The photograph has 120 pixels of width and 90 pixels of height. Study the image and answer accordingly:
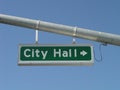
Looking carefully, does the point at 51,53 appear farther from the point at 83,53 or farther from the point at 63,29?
the point at 63,29

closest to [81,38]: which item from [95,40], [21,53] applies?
[95,40]

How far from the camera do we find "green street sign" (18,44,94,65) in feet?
24.7

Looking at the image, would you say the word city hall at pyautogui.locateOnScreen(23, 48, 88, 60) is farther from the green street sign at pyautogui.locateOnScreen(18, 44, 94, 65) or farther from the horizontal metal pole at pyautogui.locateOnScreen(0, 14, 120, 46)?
the horizontal metal pole at pyautogui.locateOnScreen(0, 14, 120, 46)

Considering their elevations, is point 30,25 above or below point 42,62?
above

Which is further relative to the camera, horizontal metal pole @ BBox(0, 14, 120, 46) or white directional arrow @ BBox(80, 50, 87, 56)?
white directional arrow @ BBox(80, 50, 87, 56)

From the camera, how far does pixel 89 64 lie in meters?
7.47

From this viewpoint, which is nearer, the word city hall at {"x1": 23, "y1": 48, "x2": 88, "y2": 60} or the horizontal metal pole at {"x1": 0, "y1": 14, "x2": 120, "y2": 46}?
the horizontal metal pole at {"x1": 0, "y1": 14, "x2": 120, "y2": 46}

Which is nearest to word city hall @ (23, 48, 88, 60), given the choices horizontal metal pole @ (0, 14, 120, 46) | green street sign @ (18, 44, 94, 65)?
green street sign @ (18, 44, 94, 65)

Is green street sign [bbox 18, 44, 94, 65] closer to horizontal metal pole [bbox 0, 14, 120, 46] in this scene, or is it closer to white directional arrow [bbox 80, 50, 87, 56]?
white directional arrow [bbox 80, 50, 87, 56]

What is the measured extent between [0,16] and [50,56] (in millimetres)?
1458

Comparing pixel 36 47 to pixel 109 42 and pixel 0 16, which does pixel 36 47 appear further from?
pixel 109 42

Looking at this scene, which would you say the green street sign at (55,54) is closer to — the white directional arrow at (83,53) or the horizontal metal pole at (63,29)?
the white directional arrow at (83,53)

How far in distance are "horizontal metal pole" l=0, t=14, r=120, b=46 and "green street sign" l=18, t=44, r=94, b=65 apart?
62 centimetres

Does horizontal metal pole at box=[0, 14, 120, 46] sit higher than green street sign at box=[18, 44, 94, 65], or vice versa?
horizontal metal pole at box=[0, 14, 120, 46]
